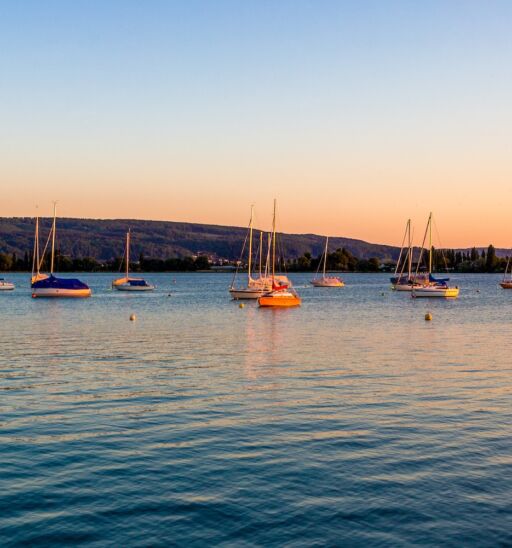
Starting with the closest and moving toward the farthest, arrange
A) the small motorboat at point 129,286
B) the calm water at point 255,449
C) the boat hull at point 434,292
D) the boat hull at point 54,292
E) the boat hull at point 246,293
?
the calm water at point 255,449, the boat hull at point 246,293, the boat hull at point 54,292, the boat hull at point 434,292, the small motorboat at point 129,286

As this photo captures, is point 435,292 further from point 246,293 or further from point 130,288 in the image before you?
point 130,288

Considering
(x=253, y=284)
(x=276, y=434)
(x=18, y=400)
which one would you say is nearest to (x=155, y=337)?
(x=18, y=400)

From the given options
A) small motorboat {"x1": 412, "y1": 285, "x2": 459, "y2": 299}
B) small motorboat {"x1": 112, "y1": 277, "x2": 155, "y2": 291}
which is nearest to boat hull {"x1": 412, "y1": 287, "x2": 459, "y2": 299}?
small motorboat {"x1": 412, "y1": 285, "x2": 459, "y2": 299}

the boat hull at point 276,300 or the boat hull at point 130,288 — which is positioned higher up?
the boat hull at point 276,300

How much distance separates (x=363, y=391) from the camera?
1190 inches

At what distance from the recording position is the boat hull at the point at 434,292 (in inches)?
5453

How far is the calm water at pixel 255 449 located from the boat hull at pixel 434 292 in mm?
96953

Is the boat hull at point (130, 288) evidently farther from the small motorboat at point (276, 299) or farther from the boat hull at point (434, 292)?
the small motorboat at point (276, 299)

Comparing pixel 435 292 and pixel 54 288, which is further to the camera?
pixel 435 292

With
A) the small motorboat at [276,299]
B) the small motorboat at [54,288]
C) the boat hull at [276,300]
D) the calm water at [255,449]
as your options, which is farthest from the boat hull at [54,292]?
the calm water at [255,449]

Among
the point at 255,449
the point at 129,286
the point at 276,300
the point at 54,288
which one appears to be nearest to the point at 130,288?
the point at 129,286

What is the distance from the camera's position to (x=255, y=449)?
20.6 m

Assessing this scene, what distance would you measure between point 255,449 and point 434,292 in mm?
122519

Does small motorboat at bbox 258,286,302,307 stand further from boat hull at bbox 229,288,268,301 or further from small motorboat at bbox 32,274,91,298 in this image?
small motorboat at bbox 32,274,91,298
